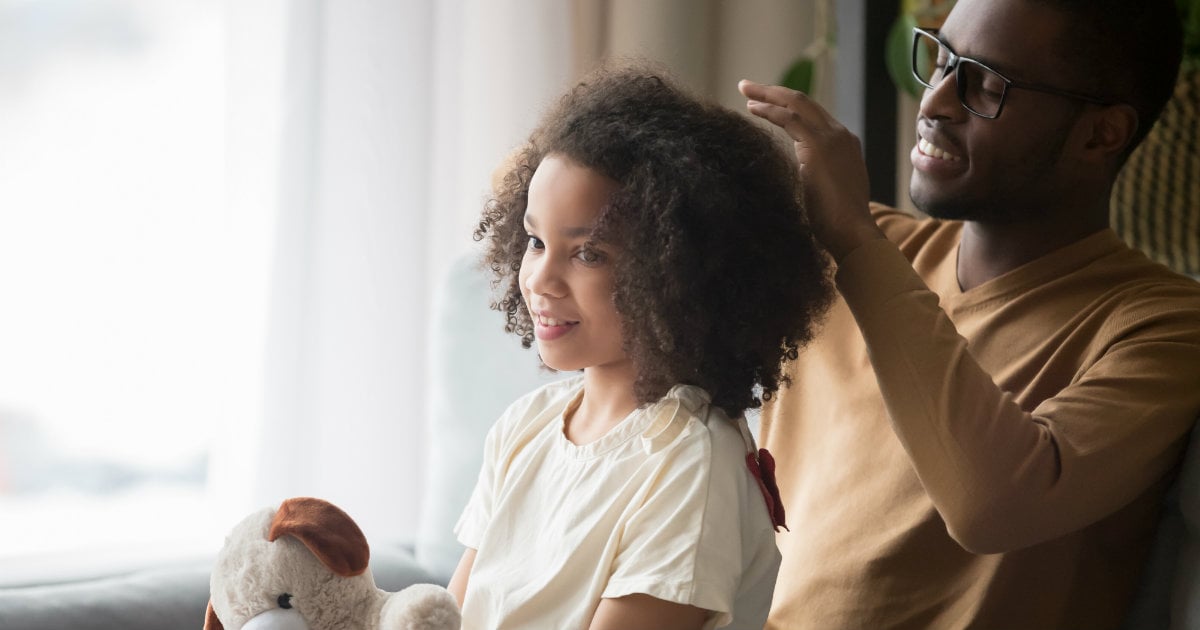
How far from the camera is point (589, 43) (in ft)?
6.85

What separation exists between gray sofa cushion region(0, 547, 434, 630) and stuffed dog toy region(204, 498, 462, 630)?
365 millimetres

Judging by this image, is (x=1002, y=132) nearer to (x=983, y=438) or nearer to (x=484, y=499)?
(x=983, y=438)

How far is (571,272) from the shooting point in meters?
0.96

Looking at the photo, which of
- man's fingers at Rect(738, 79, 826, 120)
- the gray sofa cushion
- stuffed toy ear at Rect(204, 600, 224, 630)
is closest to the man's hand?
man's fingers at Rect(738, 79, 826, 120)

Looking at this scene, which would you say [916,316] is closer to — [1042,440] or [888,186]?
[1042,440]

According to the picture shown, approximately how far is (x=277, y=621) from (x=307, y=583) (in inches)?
1.4

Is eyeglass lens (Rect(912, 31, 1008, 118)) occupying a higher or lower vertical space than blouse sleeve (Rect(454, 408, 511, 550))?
higher

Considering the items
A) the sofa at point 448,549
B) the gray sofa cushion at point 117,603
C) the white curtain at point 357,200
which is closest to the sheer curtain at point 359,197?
the white curtain at point 357,200

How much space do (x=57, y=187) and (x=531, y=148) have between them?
3.14 ft

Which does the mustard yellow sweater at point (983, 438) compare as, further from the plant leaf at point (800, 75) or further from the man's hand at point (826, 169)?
the plant leaf at point (800, 75)

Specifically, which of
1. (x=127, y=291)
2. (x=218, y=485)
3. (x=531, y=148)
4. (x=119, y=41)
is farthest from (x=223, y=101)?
(x=531, y=148)

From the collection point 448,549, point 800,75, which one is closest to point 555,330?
point 448,549

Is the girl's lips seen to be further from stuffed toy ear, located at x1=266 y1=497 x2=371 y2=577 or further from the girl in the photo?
stuffed toy ear, located at x1=266 y1=497 x2=371 y2=577

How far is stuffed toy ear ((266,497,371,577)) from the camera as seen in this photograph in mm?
877
